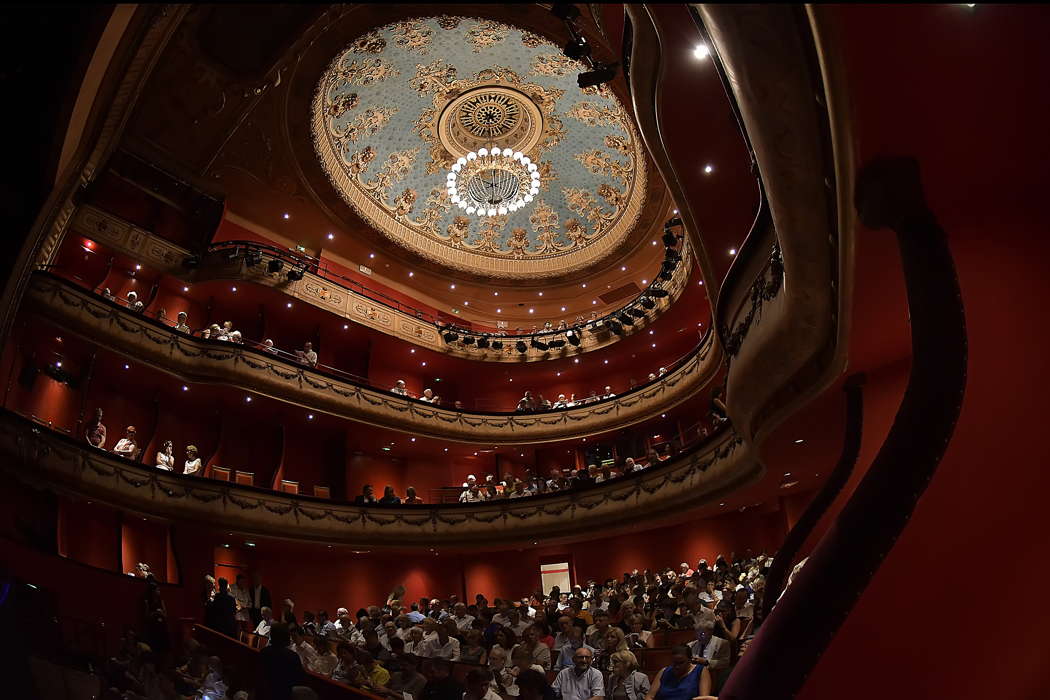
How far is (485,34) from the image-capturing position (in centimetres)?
1814

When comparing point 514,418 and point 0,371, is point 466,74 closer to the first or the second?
point 514,418

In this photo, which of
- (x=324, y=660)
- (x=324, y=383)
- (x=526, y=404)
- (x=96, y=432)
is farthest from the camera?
(x=526, y=404)

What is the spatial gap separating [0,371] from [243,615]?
19.9ft

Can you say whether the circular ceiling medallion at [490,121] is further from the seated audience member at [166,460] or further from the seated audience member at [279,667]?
the seated audience member at [279,667]

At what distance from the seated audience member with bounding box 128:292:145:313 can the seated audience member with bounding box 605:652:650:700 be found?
42.1ft

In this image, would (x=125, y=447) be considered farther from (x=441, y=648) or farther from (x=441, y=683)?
(x=441, y=683)

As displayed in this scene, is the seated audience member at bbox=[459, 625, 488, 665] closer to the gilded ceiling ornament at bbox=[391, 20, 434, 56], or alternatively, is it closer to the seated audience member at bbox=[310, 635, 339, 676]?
the seated audience member at bbox=[310, 635, 339, 676]

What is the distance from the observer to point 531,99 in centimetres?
2058

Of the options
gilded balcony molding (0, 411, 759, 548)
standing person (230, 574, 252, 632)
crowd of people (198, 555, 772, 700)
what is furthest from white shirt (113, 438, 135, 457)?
crowd of people (198, 555, 772, 700)

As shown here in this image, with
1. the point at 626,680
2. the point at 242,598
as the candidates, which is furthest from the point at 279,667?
the point at 242,598

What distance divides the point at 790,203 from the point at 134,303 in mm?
14897

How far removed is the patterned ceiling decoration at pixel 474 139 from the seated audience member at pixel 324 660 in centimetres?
1368

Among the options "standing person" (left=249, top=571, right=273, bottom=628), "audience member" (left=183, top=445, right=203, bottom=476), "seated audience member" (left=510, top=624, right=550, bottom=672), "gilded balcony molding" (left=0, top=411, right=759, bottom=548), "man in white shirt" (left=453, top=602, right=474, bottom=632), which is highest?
"audience member" (left=183, top=445, right=203, bottom=476)

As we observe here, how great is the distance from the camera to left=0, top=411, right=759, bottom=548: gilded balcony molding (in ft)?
35.6
